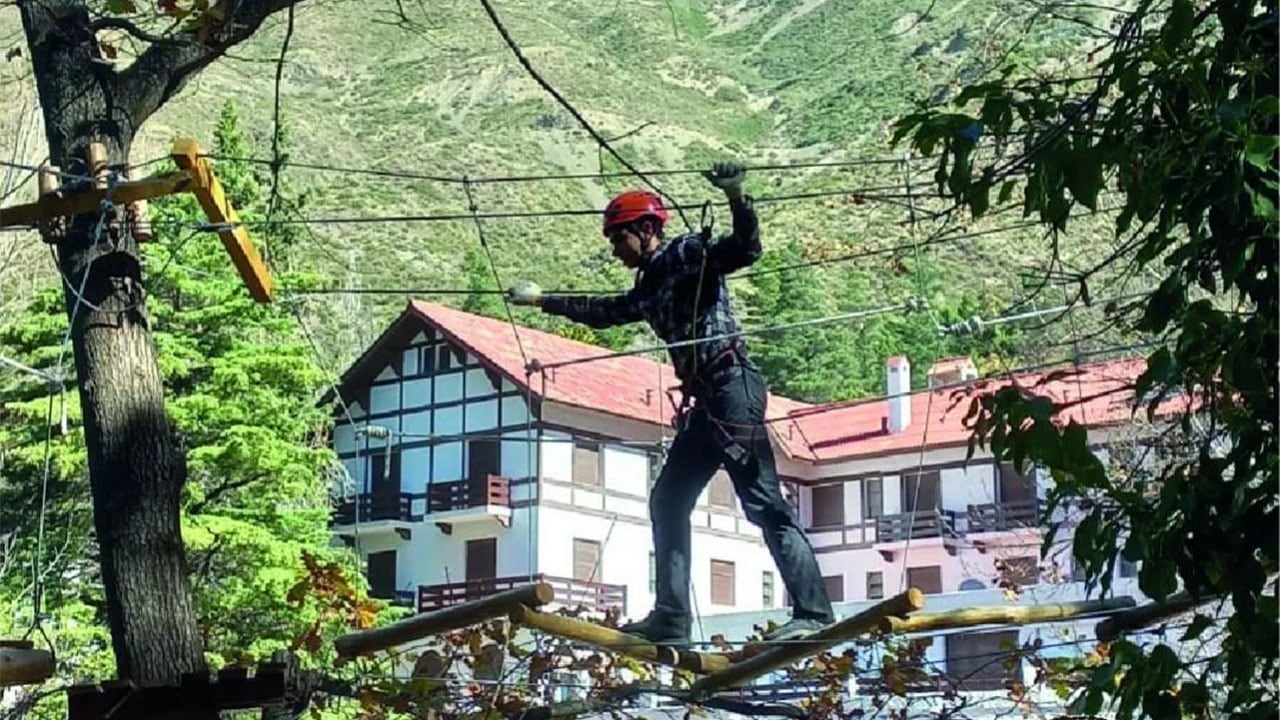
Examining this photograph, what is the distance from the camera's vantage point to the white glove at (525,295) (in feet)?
19.9

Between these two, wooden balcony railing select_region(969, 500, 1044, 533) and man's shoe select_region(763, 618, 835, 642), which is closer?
man's shoe select_region(763, 618, 835, 642)

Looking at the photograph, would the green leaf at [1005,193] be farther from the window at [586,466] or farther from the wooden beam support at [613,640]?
the window at [586,466]

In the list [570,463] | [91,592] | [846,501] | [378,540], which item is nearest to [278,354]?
[91,592]

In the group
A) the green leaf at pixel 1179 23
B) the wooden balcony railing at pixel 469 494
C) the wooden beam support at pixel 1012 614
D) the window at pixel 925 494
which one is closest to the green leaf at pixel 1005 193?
the green leaf at pixel 1179 23

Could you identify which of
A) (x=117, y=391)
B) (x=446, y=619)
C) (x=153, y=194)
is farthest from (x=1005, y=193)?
(x=117, y=391)

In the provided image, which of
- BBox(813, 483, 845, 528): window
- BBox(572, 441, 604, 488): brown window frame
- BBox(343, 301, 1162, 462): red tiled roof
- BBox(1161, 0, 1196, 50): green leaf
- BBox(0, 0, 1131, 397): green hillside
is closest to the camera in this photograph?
BBox(1161, 0, 1196, 50): green leaf

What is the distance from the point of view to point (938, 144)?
3.52 m

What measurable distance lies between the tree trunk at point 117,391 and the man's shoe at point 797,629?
6.56ft

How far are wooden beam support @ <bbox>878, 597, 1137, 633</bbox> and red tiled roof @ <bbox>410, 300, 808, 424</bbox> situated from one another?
46.9ft

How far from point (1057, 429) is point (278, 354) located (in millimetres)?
19641

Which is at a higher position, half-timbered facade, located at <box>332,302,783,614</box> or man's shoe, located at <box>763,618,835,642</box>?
half-timbered facade, located at <box>332,302,783,614</box>

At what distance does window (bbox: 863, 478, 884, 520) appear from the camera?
3155cm

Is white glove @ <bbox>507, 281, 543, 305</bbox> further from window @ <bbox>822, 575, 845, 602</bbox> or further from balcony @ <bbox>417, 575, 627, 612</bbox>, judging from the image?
window @ <bbox>822, 575, 845, 602</bbox>

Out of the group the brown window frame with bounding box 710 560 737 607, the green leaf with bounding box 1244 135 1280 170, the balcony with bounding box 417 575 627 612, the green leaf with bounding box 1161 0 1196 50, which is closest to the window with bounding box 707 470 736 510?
the brown window frame with bounding box 710 560 737 607
